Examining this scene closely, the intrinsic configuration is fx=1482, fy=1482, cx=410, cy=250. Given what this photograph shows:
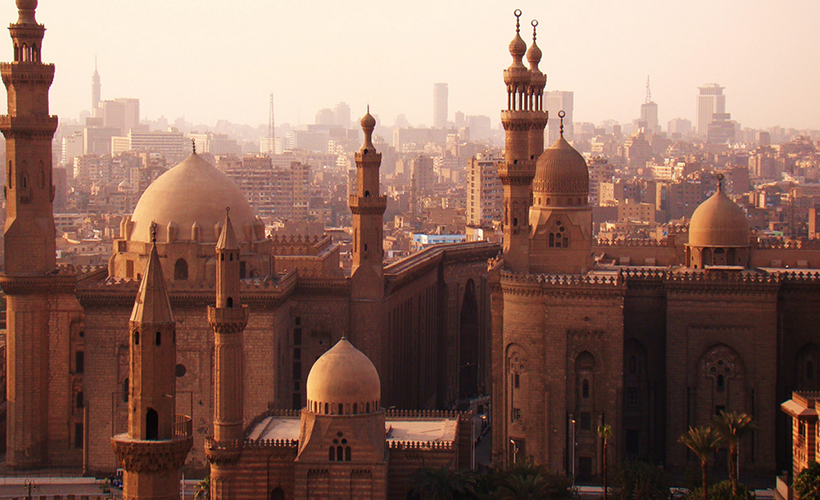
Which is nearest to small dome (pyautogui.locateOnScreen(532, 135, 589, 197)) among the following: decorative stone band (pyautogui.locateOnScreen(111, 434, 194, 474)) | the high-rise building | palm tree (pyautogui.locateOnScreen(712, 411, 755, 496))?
palm tree (pyautogui.locateOnScreen(712, 411, 755, 496))

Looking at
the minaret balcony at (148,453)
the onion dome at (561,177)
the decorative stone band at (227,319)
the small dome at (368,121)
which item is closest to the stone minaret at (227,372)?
the decorative stone band at (227,319)

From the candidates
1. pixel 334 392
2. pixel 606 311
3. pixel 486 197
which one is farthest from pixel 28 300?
pixel 486 197

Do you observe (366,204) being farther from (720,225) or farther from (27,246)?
(720,225)

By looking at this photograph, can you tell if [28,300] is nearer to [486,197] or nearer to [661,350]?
[661,350]

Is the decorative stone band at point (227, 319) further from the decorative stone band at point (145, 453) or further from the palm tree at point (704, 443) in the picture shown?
the palm tree at point (704, 443)

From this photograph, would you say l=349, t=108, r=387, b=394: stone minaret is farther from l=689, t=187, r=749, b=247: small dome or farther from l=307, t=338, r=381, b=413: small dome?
l=307, t=338, r=381, b=413: small dome

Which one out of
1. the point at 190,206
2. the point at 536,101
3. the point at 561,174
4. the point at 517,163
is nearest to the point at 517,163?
the point at 517,163
